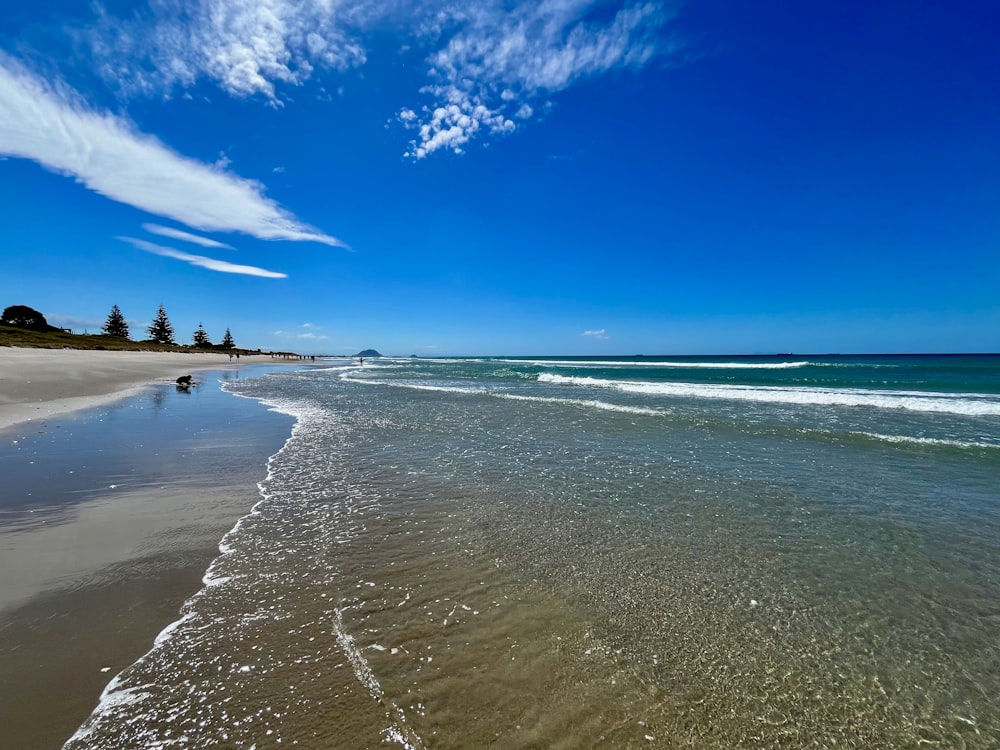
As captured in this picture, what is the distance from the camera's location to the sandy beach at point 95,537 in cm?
311

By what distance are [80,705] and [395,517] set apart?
3711 mm

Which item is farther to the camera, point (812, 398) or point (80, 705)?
point (812, 398)

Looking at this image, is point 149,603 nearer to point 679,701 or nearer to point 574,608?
point 574,608

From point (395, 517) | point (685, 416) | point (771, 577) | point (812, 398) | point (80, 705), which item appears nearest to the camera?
point (80, 705)

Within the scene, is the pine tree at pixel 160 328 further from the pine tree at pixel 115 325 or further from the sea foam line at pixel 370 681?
the sea foam line at pixel 370 681

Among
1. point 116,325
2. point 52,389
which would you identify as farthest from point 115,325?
point 52,389

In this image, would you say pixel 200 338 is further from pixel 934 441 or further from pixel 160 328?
pixel 934 441

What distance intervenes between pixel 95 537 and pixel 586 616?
620 cm

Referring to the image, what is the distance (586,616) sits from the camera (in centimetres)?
398

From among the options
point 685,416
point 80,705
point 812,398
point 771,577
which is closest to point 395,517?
point 80,705

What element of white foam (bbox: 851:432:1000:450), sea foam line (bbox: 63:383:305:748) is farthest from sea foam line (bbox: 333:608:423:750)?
white foam (bbox: 851:432:1000:450)

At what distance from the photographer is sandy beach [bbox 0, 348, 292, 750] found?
3.11 meters

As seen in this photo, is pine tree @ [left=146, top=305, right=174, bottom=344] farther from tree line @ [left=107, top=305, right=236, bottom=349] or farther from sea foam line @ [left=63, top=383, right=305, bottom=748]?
sea foam line @ [left=63, top=383, right=305, bottom=748]

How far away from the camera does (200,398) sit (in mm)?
21000
